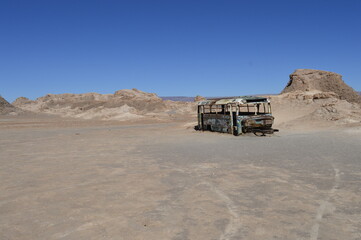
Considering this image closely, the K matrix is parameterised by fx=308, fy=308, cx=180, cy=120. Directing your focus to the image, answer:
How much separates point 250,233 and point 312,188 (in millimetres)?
2652

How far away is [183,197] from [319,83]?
38719mm

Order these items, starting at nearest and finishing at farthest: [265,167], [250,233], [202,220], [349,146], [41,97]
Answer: [250,233]
[202,220]
[265,167]
[349,146]
[41,97]

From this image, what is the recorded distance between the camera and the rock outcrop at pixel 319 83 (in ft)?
122

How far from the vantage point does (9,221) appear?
14.9 feet

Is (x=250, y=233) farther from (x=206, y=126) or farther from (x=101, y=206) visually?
(x=206, y=126)

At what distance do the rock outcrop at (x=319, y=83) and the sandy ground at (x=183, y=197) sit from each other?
102 feet

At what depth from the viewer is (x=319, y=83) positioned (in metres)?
39.5

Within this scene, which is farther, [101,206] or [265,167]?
[265,167]

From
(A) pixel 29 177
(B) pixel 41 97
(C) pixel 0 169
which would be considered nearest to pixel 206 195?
(A) pixel 29 177

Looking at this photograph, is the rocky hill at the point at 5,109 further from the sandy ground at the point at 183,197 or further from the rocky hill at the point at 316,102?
the sandy ground at the point at 183,197

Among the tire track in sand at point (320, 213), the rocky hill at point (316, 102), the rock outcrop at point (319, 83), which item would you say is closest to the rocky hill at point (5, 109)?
the rocky hill at point (316, 102)

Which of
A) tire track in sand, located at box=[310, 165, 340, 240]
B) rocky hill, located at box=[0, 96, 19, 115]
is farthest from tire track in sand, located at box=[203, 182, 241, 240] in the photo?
rocky hill, located at box=[0, 96, 19, 115]

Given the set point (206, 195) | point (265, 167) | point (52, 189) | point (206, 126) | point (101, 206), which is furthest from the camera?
point (206, 126)

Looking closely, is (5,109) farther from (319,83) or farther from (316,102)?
(316,102)
